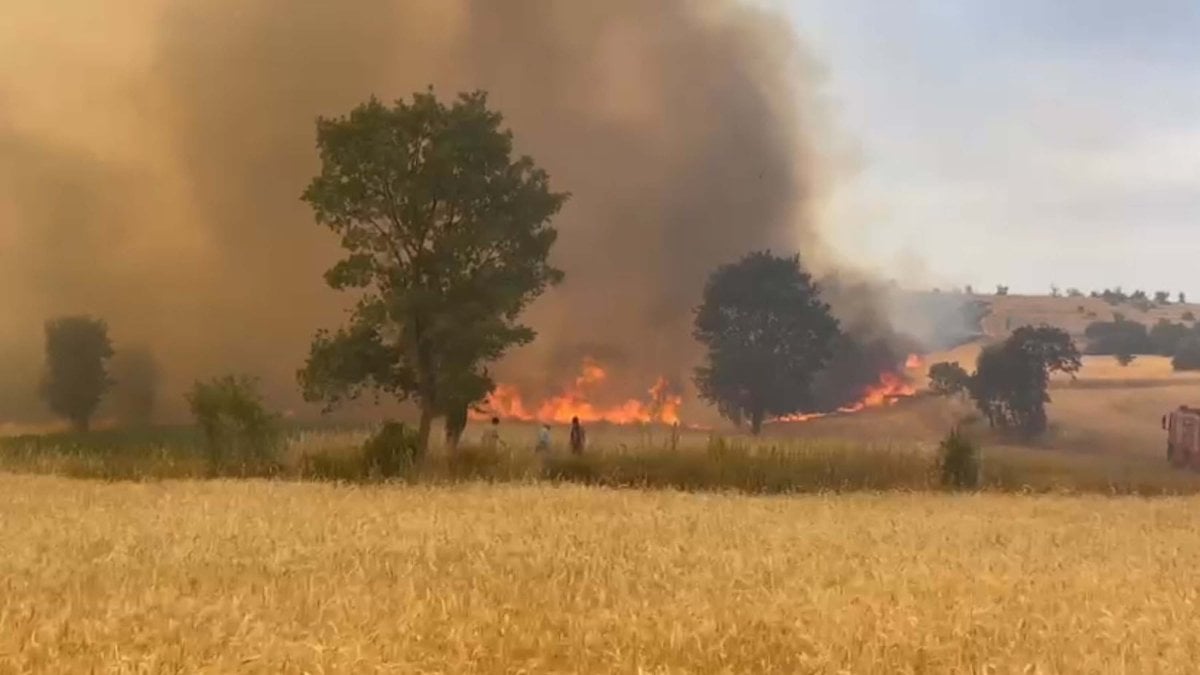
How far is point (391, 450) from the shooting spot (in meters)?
31.1

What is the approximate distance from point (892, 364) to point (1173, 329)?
25.2 metres

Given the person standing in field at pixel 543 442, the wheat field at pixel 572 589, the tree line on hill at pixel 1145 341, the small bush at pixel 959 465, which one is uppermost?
the tree line on hill at pixel 1145 341

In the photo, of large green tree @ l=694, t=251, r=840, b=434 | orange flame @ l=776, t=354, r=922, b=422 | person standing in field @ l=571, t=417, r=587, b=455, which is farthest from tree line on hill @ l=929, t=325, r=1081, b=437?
person standing in field @ l=571, t=417, r=587, b=455

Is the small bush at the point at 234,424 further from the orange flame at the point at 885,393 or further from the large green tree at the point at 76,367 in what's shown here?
the orange flame at the point at 885,393

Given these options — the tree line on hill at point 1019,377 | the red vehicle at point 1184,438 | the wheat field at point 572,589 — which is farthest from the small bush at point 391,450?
the tree line on hill at point 1019,377

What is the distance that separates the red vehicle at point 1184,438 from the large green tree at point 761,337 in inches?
566

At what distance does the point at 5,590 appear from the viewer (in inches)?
460

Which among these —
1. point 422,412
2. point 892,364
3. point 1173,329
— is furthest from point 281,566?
point 1173,329

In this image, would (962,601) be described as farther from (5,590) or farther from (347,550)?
(5,590)

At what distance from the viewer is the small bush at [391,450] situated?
30.8 m

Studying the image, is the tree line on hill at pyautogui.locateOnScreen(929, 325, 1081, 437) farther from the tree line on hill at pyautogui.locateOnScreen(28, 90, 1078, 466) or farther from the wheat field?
the wheat field

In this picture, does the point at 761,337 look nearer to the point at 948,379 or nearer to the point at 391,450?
the point at 948,379

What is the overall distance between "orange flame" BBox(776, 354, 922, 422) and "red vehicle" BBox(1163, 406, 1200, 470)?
14032 mm

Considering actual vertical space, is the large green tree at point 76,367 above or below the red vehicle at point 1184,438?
above
